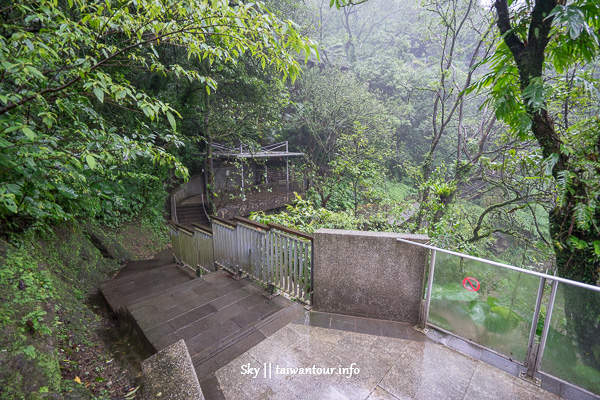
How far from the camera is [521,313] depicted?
2.19 meters

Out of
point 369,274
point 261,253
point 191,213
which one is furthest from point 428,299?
point 191,213

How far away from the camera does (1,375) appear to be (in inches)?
68.7

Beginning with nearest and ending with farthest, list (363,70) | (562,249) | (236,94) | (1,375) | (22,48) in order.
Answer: (1,375)
(22,48)
(562,249)
(236,94)
(363,70)

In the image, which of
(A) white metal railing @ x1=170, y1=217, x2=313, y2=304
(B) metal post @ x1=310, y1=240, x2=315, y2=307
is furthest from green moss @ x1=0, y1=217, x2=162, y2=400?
(B) metal post @ x1=310, y1=240, x2=315, y2=307

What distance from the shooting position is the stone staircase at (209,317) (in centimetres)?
256

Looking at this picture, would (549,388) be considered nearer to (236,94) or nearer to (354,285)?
(354,285)

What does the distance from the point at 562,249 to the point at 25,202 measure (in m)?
5.39

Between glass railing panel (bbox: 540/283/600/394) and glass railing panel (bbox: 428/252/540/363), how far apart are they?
0.15m

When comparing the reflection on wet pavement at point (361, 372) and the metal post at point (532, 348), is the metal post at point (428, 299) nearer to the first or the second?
the reflection on wet pavement at point (361, 372)

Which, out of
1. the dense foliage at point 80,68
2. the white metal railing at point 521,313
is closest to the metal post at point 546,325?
the white metal railing at point 521,313

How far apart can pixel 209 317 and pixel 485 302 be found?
2921 mm

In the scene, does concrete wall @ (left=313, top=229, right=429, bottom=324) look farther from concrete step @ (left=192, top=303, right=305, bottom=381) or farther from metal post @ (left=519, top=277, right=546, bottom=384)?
metal post @ (left=519, top=277, right=546, bottom=384)

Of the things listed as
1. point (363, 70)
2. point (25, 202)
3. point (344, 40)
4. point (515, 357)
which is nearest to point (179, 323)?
point (25, 202)

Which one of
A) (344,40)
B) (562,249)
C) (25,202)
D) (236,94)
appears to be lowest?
(562,249)
